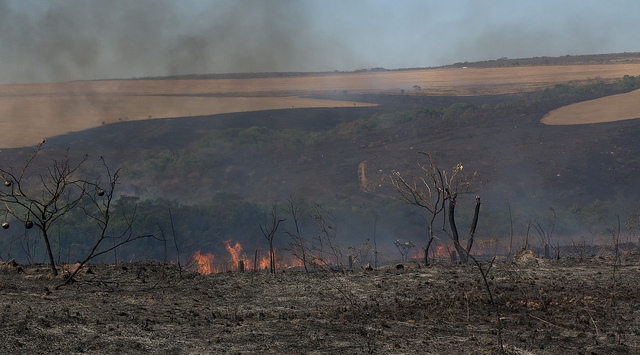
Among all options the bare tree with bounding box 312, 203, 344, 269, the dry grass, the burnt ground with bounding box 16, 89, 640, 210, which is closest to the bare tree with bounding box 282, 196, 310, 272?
the bare tree with bounding box 312, 203, 344, 269

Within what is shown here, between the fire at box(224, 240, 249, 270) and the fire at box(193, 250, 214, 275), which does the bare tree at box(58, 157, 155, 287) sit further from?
the fire at box(224, 240, 249, 270)

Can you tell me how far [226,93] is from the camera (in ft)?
261

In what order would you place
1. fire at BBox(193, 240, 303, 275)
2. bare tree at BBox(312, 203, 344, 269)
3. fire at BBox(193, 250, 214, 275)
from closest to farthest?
bare tree at BBox(312, 203, 344, 269), fire at BBox(193, 250, 214, 275), fire at BBox(193, 240, 303, 275)

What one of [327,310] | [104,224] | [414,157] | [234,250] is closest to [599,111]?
[414,157]

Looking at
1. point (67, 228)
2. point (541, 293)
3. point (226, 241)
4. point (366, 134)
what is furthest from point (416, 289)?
point (366, 134)

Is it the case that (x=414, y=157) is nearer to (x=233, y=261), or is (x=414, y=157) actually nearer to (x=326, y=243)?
(x=233, y=261)

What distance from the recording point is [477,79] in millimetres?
89625

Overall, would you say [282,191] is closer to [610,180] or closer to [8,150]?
[610,180]

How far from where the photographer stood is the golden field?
5759 cm

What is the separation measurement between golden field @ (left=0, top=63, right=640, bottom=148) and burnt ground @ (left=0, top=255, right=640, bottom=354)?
3891cm

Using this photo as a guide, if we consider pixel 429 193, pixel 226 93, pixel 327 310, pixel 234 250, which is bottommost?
pixel 234 250

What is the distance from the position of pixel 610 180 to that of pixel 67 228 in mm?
24337

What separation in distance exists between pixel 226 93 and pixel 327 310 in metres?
69.9

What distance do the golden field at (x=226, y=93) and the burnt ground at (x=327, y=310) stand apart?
38.9 metres
